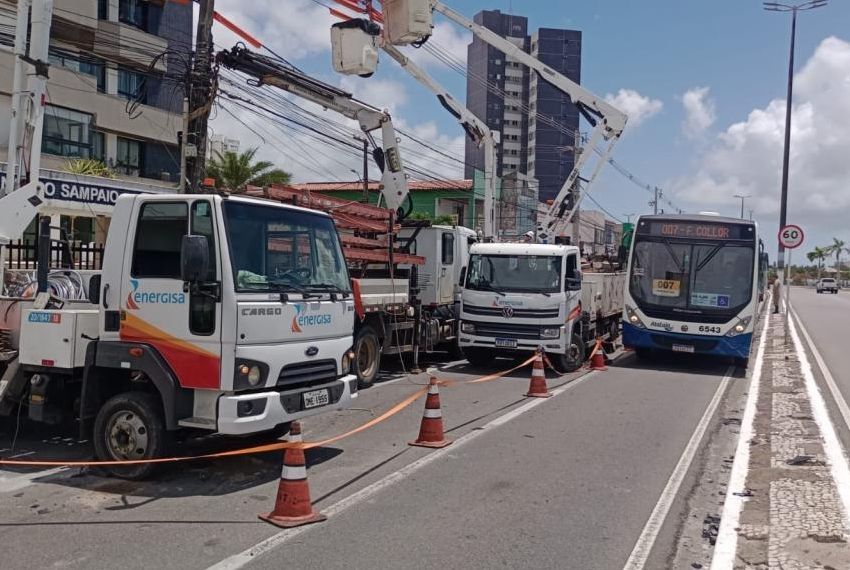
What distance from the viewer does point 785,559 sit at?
16.0 feet

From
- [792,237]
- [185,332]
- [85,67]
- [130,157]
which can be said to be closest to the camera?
[185,332]

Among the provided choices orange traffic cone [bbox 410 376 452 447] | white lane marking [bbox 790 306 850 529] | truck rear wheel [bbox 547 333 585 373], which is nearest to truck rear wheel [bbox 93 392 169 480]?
orange traffic cone [bbox 410 376 452 447]

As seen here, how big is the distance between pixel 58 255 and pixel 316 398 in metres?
5.97

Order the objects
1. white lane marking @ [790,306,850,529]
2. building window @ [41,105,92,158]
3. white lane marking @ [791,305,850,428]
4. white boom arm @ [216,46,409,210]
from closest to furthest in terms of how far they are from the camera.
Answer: white lane marking @ [790,306,850,529], white lane marking @ [791,305,850,428], white boom arm @ [216,46,409,210], building window @ [41,105,92,158]

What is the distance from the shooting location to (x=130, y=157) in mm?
33438

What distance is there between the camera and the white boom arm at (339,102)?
13.1 meters

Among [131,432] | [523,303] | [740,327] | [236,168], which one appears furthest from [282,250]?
[236,168]

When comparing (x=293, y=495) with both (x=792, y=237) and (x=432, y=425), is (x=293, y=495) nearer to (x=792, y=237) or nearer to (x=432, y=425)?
(x=432, y=425)

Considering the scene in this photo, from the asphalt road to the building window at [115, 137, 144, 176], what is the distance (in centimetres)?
2728

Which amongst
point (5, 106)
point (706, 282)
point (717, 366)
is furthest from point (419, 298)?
point (5, 106)

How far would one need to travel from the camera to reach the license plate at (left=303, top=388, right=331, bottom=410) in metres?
6.54

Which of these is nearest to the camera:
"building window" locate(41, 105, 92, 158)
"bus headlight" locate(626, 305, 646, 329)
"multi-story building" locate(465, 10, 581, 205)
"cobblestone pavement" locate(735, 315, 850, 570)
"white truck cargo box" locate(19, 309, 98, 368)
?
"cobblestone pavement" locate(735, 315, 850, 570)

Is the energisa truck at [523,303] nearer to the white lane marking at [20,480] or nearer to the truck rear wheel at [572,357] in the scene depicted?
the truck rear wheel at [572,357]

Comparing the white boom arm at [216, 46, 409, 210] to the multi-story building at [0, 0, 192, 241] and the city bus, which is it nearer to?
the city bus
